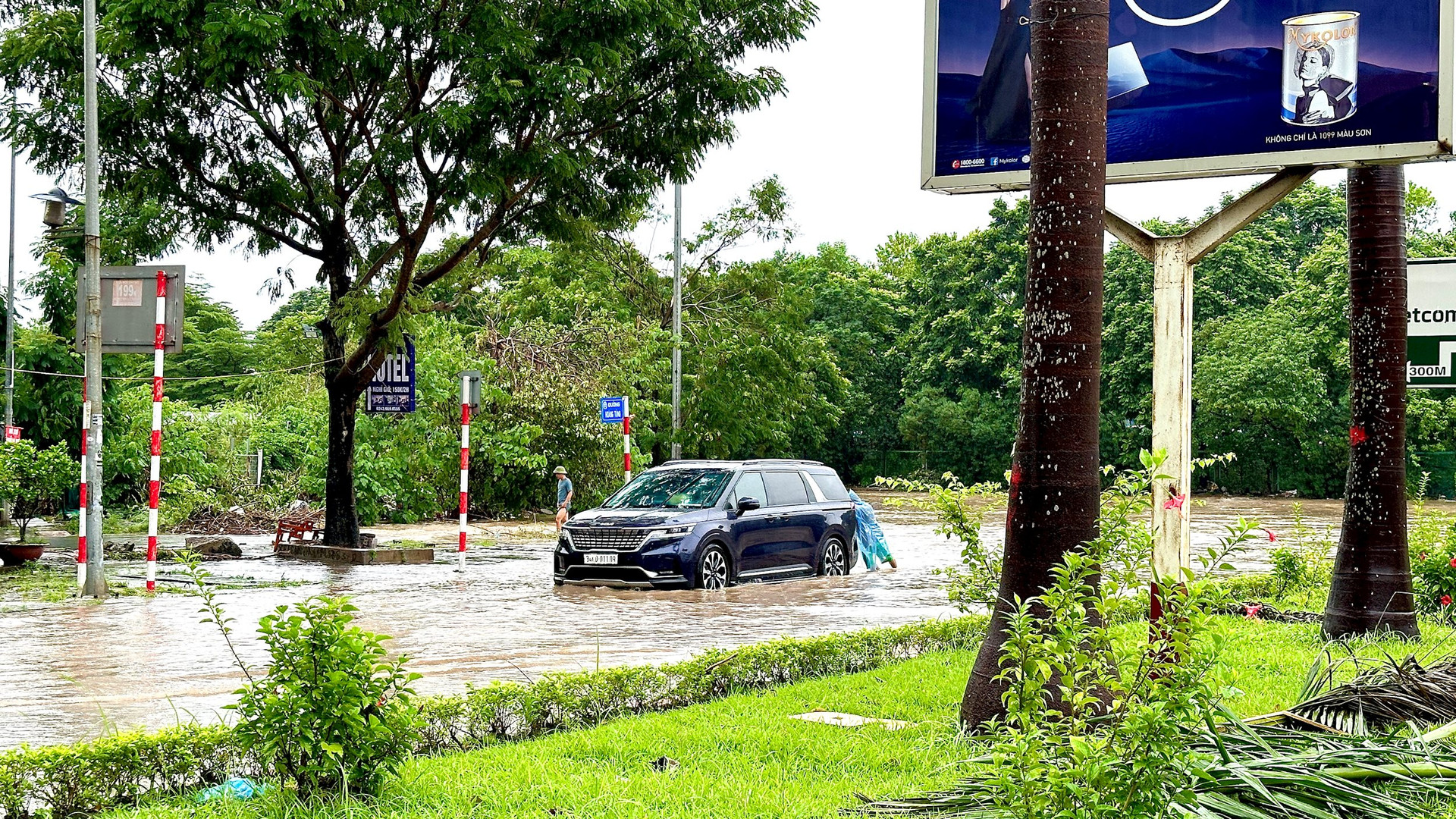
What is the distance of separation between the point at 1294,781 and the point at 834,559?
14935mm

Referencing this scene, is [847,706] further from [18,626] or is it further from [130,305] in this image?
[130,305]

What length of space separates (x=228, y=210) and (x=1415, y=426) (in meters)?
46.1

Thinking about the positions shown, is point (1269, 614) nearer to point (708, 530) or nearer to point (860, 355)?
point (708, 530)

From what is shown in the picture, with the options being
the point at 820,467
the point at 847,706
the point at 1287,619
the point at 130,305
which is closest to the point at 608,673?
the point at 847,706

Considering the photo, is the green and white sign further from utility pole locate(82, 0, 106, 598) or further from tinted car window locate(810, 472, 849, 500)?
utility pole locate(82, 0, 106, 598)

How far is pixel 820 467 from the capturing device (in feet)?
66.6

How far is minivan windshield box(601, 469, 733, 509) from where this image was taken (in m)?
18.0

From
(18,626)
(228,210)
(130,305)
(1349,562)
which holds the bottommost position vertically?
(18,626)

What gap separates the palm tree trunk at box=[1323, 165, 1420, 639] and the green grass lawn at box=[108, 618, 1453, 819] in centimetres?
226

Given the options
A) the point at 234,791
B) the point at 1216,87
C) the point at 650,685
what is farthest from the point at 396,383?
the point at 234,791

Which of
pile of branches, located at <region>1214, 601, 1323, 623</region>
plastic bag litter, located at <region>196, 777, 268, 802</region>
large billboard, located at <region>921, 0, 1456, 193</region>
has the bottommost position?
plastic bag litter, located at <region>196, 777, 268, 802</region>

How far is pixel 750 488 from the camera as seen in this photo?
1842 cm

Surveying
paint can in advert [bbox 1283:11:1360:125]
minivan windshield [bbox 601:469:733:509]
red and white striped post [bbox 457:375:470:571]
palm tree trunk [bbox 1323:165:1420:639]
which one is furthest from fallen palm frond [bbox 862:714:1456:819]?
red and white striped post [bbox 457:375:470:571]

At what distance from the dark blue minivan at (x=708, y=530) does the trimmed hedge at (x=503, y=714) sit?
653 cm
